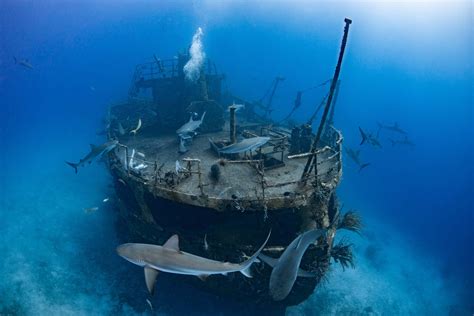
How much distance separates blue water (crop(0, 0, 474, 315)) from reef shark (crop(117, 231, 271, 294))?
7.03 meters

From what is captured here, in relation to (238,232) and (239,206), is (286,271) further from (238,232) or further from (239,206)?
(238,232)

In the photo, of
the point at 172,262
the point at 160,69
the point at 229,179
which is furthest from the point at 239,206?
the point at 160,69

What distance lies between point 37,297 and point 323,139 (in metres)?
14.8

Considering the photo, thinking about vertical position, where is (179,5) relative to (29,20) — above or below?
above

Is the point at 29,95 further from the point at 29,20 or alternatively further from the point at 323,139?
the point at 323,139

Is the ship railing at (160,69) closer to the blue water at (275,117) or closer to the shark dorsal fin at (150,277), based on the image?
the blue water at (275,117)

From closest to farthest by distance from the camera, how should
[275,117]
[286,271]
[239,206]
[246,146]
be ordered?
[286,271] → [246,146] → [239,206] → [275,117]

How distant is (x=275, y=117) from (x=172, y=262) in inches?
2248

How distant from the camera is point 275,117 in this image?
6022 centimetres

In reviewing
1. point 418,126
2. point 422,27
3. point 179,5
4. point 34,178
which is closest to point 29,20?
point 179,5

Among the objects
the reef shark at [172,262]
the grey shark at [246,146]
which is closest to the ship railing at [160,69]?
the grey shark at [246,146]

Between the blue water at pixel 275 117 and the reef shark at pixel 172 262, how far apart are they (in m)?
7.03

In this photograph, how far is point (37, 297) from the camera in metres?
11.8

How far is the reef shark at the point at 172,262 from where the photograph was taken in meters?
4.60
